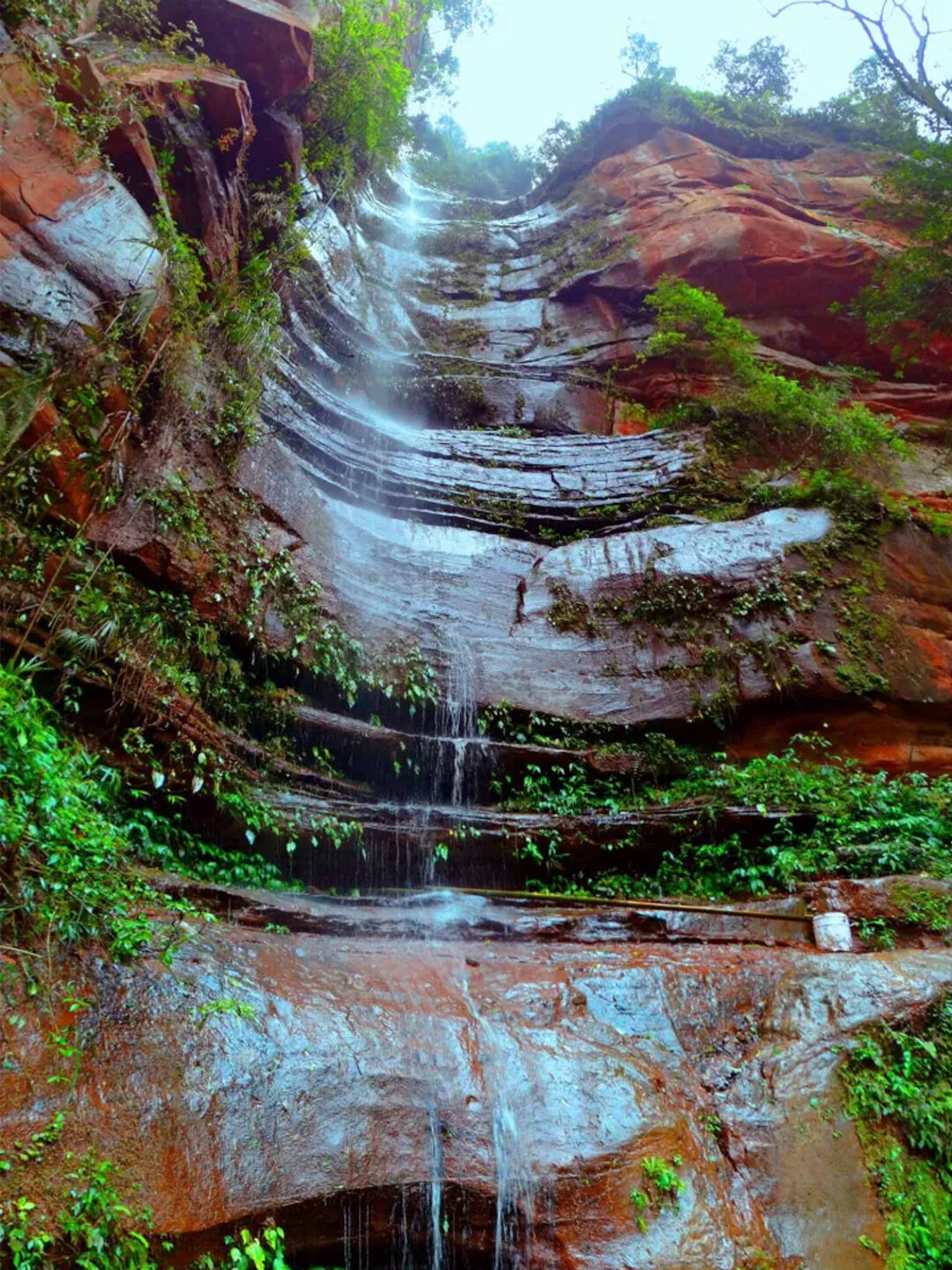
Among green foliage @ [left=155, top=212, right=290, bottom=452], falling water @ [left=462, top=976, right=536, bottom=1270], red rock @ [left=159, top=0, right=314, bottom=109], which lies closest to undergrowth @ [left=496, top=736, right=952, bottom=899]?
falling water @ [left=462, top=976, right=536, bottom=1270]

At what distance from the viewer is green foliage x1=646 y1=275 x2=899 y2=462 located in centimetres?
1232

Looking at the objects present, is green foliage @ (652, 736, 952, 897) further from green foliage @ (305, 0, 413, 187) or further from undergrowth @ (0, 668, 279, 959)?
green foliage @ (305, 0, 413, 187)

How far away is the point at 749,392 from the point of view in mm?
13008

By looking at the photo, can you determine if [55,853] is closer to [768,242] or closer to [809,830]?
[809,830]

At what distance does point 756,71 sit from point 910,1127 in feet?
83.3

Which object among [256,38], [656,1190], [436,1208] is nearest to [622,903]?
[656,1190]

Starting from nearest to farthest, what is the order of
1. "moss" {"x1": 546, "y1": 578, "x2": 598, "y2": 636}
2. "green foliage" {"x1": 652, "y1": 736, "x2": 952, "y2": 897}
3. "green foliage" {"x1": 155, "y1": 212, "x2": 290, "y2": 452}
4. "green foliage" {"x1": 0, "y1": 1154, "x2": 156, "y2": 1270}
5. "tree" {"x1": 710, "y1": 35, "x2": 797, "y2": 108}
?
"green foliage" {"x1": 0, "y1": 1154, "x2": 156, "y2": 1270}
"green foliage" {"x1": 652, "y1": 736, "x2": 952, "y2": 897}
"green foliage" {"x1": 155, "y1": 212, "x2": 290, "y2": 452}
"moss" {"x1": 546, "y1": 578, "x2": 598, "y2": 636}
"tree" {"x1": 710, "y1": 35, "x2": 797, "y2": 108}

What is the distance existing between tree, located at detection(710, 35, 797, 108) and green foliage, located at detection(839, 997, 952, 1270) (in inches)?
934

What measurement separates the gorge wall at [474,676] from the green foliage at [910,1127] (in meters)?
0.17

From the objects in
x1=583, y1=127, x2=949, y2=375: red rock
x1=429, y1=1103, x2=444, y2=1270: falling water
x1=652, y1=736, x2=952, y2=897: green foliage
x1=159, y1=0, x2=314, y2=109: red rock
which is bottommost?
x1=429, y1=1103, x2=444, y2=1270: falling water

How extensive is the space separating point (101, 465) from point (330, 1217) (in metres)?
5.68

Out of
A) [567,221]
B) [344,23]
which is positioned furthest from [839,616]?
[567,221]

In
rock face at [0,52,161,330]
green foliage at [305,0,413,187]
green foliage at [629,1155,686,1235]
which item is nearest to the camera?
green foliage at [629,1155,686,1235]

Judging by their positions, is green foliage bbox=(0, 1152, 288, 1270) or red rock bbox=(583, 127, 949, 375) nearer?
green foliage bbox=(0, 1152, 288, 1270)
